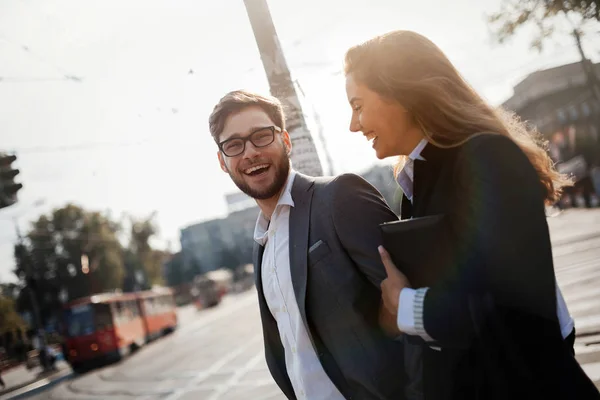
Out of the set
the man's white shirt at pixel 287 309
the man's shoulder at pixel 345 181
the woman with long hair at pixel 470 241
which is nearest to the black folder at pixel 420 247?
the woman with long hair at pixel 470 241

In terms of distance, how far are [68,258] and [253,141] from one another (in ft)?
Result: 185

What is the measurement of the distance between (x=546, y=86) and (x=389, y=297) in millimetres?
48416

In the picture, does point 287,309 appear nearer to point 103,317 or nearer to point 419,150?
point 419,150

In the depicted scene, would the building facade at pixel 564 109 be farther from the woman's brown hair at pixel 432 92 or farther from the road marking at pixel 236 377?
the woman's brown hair at pixel 432 92

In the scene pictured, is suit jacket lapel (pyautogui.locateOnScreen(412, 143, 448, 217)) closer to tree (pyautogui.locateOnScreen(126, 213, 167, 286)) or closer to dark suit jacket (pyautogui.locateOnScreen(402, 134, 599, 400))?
dark suit jacket (pyautogui.locateOnScreen(402, 134, 599, 400))

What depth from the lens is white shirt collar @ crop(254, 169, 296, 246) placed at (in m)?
2.34

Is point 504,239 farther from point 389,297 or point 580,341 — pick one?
point 580,341

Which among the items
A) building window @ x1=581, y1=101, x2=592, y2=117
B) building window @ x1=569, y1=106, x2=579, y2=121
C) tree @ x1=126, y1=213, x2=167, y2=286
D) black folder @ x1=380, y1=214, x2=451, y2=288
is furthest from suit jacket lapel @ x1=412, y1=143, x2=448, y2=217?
tree @ x1=126, y1=213, x2=167, y2=286

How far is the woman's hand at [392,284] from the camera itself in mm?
1542

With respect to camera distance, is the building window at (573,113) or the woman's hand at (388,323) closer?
the woman's hand at (388,323)

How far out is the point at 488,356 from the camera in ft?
4.19

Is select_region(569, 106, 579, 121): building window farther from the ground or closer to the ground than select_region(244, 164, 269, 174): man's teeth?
farther from the ground

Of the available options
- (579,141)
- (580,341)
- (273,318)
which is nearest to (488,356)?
(273,318)

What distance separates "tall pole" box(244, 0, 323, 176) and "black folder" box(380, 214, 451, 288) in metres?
2.60
